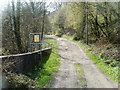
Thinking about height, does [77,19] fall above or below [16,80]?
above

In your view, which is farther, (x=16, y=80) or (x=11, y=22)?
(x=11, y=22)

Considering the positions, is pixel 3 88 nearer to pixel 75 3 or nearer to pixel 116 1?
pixel 116 1

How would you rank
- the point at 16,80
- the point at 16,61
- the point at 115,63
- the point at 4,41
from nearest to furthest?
the point at 16,80 < the point at 16,61 < the point at 115,63 < the point at 4,41

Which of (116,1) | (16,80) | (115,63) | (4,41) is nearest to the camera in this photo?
(16,80)

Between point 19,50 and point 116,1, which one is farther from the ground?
point 116,1

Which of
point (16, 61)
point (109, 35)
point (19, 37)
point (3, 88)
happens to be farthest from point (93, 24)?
point (3, 88)

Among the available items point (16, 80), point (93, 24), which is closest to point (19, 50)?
point (16, 80)

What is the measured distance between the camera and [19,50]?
1366 cm

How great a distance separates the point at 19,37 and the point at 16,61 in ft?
23.2

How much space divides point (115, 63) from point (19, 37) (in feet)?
25.9

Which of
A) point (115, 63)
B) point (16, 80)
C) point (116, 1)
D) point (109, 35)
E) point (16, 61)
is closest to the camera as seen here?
point (16, 80)

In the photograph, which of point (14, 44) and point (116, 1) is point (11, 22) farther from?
point (116, 1)

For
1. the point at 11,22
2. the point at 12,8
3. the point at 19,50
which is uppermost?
the point at 12,8

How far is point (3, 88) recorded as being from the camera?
216 inches
